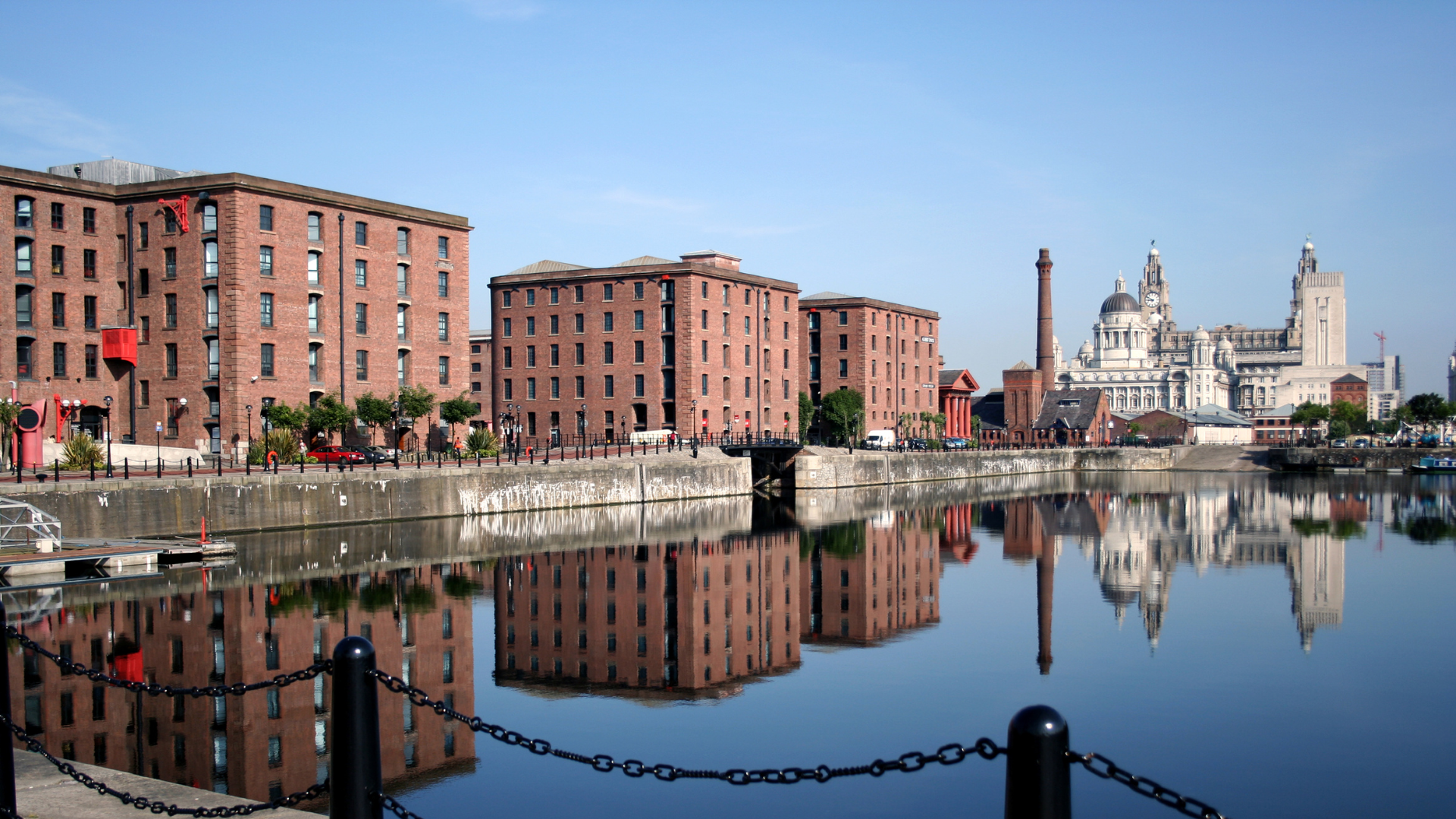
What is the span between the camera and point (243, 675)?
2131 centimetres

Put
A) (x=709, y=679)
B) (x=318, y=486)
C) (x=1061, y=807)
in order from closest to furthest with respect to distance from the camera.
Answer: (x=1061, y=807) → (x=709, y=679) → (x=318, y=486)

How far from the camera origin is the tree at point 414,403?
202 ft

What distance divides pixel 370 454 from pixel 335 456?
267 centimetres

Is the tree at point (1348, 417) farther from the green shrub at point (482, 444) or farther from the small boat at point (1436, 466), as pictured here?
the green shrub at point (482, 444)

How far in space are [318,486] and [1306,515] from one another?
50586mm

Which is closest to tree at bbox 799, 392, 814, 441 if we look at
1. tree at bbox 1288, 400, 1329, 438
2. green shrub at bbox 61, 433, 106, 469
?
green shrub at bbox 61, 433, 106, 469

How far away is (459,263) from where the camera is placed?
67.7 metres

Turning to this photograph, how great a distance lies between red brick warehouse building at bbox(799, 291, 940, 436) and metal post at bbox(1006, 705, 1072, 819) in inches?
3930

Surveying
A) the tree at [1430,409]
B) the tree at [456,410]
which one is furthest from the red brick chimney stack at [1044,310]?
the tree at [456,410]

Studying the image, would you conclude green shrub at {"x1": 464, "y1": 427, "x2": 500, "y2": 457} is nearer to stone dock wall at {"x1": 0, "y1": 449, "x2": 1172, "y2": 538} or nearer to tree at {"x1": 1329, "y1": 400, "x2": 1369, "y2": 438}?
stone dock wall at {"x1": 0, "y1": 449, "x2": 1172, "y2": 538}

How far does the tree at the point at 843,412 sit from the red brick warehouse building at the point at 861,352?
1.63 m

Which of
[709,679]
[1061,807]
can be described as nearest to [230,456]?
[709,679]

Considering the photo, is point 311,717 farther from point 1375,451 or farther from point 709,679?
point 1375,451

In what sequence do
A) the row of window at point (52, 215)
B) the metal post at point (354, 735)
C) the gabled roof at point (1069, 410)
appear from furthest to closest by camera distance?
the gabled roof at point (1069, 410), the row of window at point (52, 215), the metal post at point (354, 735)
